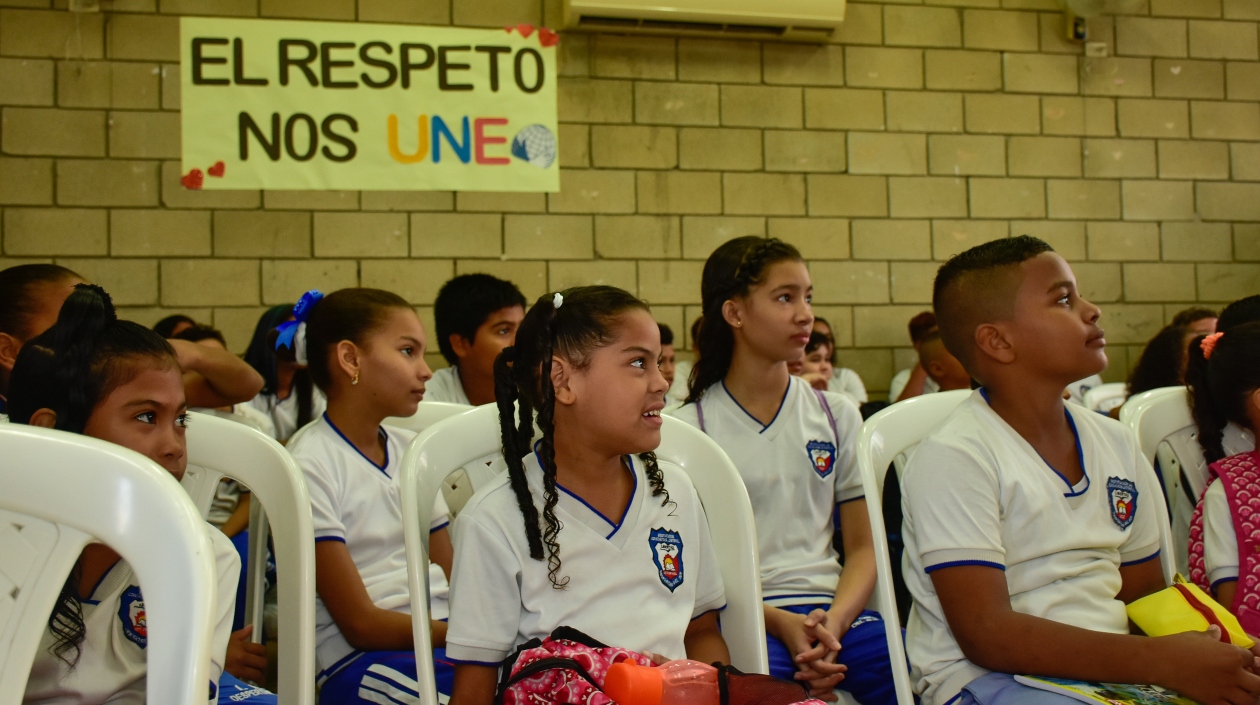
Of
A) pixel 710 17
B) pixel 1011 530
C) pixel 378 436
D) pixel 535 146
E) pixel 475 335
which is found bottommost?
pixel 1011 530

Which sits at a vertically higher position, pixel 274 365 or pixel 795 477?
pixel 274 365

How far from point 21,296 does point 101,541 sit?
126 centimetres

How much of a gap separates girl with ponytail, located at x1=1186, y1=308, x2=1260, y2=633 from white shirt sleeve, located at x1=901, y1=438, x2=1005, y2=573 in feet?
1.29

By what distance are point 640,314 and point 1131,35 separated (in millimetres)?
4143

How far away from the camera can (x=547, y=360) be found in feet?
4.65

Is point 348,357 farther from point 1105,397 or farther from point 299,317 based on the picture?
point 1105,397

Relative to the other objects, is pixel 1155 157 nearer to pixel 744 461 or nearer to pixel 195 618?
pixel 744 461

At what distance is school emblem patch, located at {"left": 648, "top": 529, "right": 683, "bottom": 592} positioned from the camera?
132cm

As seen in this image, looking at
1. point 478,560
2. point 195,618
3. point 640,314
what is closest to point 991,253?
→ point 640,314

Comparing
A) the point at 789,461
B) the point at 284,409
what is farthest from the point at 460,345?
the point at 789,461

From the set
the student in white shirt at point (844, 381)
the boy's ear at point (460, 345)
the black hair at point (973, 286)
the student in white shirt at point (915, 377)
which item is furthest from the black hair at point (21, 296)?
the student in white shirt at point (915, 377)

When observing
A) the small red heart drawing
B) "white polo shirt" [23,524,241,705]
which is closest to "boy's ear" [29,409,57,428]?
"white polo shirt" [23,524,241,705]

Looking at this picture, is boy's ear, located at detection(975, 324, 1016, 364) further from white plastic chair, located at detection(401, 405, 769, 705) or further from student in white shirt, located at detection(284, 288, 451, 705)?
student in white shirt, located at detection(284, 288, 451, 705)

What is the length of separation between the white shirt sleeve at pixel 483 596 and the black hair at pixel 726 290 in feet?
2.57
